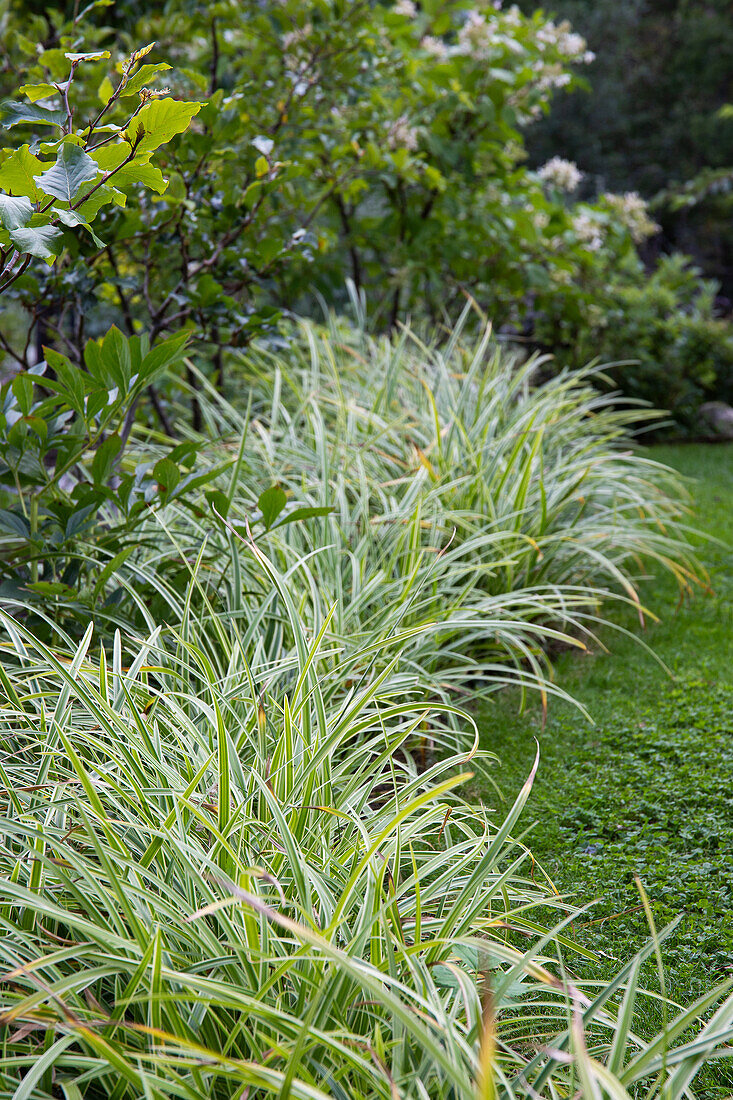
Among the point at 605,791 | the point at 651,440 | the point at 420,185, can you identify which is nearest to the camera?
the point at 605,791

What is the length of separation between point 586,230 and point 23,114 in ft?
13.6

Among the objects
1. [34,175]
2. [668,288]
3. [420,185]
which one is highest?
[668,288]

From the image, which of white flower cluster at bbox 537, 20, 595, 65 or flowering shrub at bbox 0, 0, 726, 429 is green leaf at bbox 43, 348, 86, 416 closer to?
flowering shrub at bbox 0, 0, 726, 429

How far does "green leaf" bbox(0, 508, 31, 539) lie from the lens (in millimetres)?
1789

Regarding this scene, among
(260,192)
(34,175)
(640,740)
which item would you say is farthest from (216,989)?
(260,192)

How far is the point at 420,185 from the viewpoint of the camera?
4.45 m

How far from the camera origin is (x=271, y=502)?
1.82 meters

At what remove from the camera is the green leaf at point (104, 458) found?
1799mm

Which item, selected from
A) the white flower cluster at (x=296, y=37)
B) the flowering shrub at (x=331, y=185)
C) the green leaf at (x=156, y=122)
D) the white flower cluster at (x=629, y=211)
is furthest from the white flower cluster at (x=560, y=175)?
the green leaf at (x=156, y=122)

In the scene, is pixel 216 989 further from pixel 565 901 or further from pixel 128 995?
pixel 565 901

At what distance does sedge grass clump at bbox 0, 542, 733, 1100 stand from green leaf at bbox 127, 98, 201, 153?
2.76ft

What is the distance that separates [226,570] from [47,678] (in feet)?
1.83

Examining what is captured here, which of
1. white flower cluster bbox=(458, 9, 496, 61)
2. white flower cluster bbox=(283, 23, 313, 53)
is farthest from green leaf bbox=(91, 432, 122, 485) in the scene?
white flower cluster bbox=(458, 9, 496, 61)

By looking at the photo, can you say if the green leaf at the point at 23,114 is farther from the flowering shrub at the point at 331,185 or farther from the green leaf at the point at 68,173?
the flowering shrub at the point at 331,185
